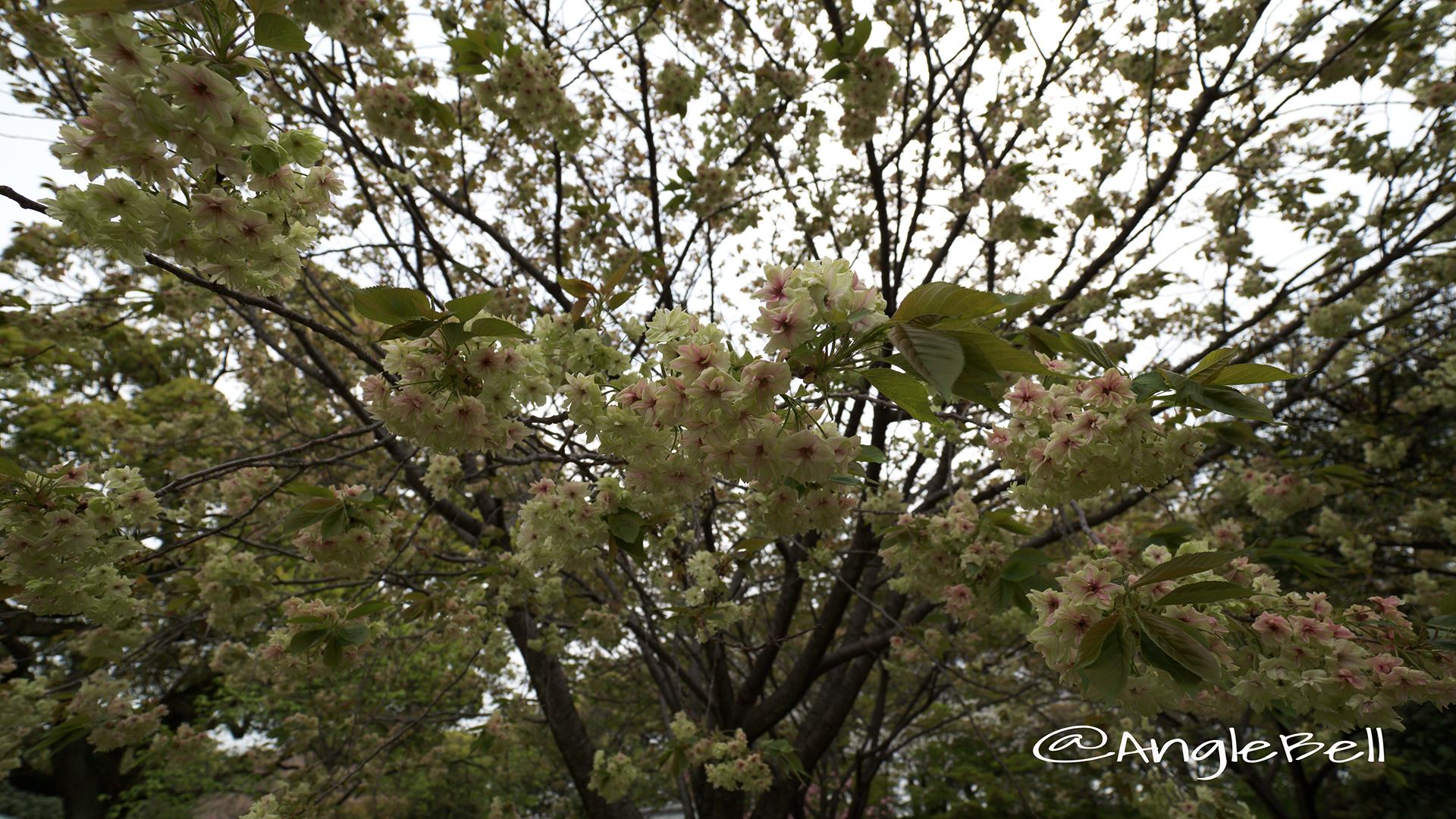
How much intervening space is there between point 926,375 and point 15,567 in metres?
2.65

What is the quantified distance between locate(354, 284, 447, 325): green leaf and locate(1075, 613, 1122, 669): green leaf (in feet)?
4.98

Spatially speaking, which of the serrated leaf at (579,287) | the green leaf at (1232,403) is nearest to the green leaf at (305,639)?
the serrated leaf at (579,287)

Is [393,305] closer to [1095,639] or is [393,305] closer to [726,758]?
[1095,639]

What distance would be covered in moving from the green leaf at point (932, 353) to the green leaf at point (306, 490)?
188cm

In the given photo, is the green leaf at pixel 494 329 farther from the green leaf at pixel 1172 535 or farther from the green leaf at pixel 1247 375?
the green leaf at pixel 1172 535

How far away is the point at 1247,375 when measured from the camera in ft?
4.31

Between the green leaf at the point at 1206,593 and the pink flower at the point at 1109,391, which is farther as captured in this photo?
the pink flower at the point at 1109,391

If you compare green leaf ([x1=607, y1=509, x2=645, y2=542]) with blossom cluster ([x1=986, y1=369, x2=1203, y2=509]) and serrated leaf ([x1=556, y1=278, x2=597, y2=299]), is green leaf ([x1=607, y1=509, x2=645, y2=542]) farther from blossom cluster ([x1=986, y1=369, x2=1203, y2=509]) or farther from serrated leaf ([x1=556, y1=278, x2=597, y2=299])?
blossom cluster ([x1=986, y1=369, x2=1203, y2=509])

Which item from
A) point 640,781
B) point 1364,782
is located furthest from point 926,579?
point 1364,782

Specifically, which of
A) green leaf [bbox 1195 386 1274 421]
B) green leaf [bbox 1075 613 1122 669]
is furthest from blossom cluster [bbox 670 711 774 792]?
green leaf [bbox 1195 386 1274 421]

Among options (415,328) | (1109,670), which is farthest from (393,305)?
(1109,670)

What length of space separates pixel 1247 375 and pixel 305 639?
8.93 feet

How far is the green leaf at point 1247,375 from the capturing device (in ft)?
4.19

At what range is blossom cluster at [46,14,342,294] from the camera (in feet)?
3.72
